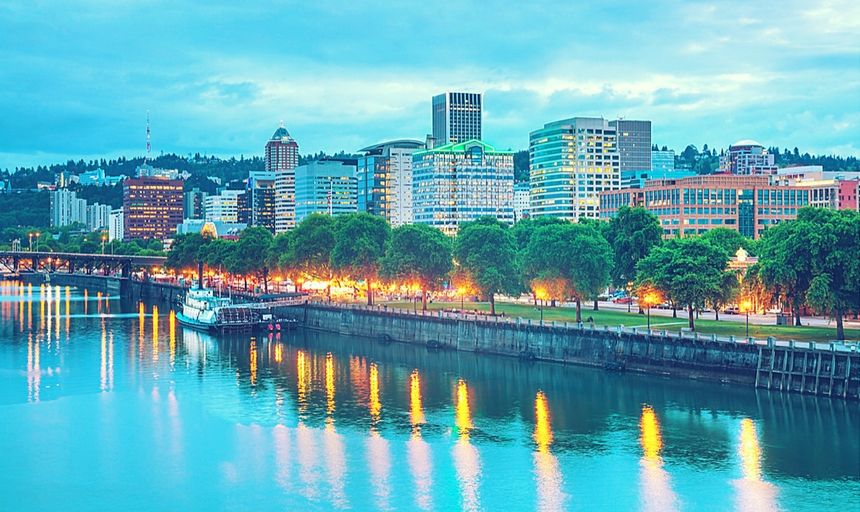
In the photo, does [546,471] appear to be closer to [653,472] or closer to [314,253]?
[653,472]

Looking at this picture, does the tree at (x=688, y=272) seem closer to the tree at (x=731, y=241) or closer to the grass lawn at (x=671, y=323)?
the grass lawn at (x=671, y=323)

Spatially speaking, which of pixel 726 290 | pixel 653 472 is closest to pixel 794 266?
pixel 726 290

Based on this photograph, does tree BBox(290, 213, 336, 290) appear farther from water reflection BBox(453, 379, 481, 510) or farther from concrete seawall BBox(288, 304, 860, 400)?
water reflection BBox(453, 379, 481, 510)

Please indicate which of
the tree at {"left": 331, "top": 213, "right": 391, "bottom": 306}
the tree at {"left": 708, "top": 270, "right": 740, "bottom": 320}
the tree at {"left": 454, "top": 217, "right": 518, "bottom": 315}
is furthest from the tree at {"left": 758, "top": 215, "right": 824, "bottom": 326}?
the tree at {"left": 331, "top": 213, "right": 391, "bottom": 306}

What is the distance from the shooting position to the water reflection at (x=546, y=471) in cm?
6366

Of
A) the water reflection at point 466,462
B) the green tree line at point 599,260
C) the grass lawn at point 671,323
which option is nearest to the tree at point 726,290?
the green tree line at point 599,260

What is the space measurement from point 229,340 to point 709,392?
79.5m

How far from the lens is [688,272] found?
107 metres

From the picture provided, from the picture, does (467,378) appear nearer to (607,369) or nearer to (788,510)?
(607,369)

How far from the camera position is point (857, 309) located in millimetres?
92875

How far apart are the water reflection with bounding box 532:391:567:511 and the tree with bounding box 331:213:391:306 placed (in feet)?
265

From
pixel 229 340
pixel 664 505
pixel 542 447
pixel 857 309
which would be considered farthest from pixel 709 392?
pixel 229 340

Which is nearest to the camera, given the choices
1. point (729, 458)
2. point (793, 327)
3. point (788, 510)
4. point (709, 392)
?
point (788, 510)

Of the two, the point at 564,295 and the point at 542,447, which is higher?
the point at 564,295
